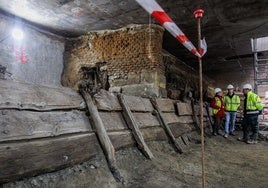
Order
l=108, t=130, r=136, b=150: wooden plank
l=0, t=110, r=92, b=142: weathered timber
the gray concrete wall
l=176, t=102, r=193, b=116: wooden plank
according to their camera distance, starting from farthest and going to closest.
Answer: the gray concrete wall < l=176, t=102, r=193, b=116: wooden plank < l=108, t=130, r=136, b=150: wooden plank < l=0, t=110, r=92, b=142: weathered timber

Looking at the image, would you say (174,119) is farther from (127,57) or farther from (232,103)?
(232,103)

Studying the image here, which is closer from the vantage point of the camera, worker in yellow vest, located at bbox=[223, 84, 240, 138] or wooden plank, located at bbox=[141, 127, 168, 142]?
wooden plank, located at bbox=[141, 127, 168, 142]

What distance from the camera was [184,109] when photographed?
21.9 ft

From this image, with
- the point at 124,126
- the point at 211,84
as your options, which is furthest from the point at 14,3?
the point at 211,84

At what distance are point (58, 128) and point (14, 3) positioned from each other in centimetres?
469

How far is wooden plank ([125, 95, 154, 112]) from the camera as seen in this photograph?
4.30m

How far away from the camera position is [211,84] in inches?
682

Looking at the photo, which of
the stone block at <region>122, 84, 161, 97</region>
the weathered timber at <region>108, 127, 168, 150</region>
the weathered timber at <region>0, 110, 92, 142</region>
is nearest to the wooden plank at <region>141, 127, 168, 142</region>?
the weathered timber at <region>108, 127, 168, 150</region>

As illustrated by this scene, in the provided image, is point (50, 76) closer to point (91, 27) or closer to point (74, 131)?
point (91, 27)

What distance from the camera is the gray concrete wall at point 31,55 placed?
6477 millimetres

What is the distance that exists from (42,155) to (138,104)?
8.26 feet

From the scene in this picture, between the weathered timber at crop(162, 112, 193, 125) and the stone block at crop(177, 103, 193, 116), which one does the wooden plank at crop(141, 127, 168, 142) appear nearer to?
the weathered timber at crop(162, 112, 193, 125)

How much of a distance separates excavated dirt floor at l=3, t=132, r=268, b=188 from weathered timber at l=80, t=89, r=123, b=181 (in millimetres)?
78

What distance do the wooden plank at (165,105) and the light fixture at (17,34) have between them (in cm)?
472
